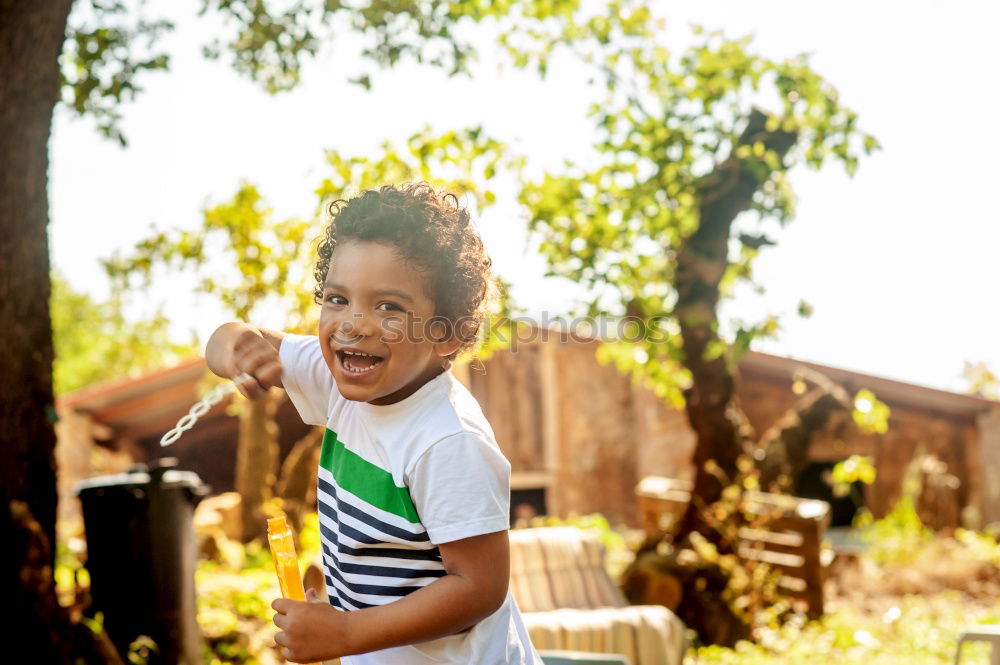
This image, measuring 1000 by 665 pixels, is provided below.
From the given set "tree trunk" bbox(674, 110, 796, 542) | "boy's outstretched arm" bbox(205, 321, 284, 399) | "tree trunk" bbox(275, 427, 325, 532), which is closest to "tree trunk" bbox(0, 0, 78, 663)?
"boy's outstretched arm" bbox(205, 321, 284, 399)

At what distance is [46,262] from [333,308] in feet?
10.3

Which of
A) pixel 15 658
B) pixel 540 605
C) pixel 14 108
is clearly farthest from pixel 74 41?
pixel 540 605

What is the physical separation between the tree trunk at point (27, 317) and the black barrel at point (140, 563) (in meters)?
0.44

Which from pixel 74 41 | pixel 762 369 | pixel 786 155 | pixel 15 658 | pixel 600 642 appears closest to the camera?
pixel 15 658

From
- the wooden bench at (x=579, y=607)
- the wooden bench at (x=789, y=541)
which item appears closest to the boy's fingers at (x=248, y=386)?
the wooden bench at (x=579, y=607)

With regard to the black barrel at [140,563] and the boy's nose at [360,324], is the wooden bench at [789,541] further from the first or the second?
the boy's nose at [360,324]

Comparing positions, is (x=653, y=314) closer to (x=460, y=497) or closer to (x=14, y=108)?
(x=14, y=108)

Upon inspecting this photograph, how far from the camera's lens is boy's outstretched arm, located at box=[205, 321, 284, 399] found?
73.1 inches

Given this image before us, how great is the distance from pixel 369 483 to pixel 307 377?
0.39 metres

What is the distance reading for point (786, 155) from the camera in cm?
729

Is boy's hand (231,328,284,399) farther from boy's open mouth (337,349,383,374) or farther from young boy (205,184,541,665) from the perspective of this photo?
boy's open mouth (337,349,383,374)

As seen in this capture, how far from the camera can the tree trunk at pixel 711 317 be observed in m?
7.20

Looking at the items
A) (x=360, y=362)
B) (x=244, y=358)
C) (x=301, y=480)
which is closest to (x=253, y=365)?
(x=244, y=358)

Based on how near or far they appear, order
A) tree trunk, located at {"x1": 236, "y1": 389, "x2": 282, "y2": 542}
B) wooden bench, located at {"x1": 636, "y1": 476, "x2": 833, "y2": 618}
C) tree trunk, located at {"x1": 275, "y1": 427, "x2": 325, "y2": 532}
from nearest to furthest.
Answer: wooden bench, located at {"x1": 636, "y1": 476, "x2": 833, "y2": 618} < tree trunk, located at {"x1": 275, "y1": 427, "x2": 325, "y2": 532} < tree trunk, located at {"x1": 236, "y1": 389, "x2": 282, "y2": 542}
